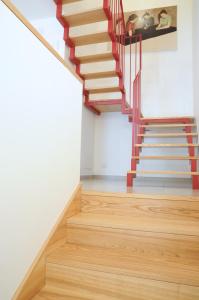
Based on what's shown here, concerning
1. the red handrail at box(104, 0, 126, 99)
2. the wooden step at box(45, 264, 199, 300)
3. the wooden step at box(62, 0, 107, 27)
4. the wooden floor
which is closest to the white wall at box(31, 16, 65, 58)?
the wooden step at box(62, 0, 107, 27)

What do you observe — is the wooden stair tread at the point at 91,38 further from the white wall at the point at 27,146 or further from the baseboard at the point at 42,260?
the baseboard at the point at 42,260

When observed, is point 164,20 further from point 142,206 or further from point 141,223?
point 141,223

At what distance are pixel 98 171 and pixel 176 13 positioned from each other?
3146mm

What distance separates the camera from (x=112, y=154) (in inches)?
158

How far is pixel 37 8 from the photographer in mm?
3100

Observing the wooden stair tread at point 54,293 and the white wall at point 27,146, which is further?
the wooden stair tread at point 54,293

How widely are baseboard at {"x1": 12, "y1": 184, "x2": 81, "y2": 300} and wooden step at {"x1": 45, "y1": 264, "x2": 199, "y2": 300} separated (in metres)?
0.06

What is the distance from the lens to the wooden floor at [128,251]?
3.44 feet

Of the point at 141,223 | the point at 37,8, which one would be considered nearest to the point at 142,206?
the point at 141,223

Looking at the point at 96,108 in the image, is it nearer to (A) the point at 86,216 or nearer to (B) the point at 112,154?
(B) the point at 112,154

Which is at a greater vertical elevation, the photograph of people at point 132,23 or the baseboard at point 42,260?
the photograph of people at point 132,23

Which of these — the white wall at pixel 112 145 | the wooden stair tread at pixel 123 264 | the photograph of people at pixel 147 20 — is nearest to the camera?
the wooden stair tread at pixel 123 264

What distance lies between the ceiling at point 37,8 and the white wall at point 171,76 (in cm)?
182

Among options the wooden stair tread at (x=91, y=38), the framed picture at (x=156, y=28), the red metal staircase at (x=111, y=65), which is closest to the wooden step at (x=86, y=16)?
the red metal staircase at (x=111, y=65)
